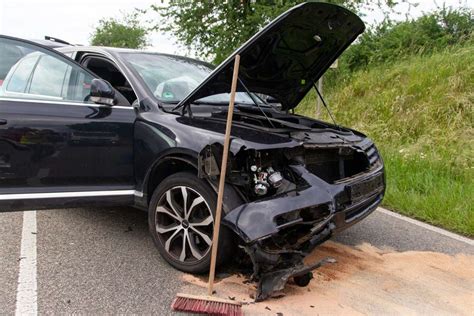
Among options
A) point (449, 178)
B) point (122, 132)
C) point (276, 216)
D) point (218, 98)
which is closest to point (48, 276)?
point (122, 132)

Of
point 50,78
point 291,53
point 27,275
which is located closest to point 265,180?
point 291,53

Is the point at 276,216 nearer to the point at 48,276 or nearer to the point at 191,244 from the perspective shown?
the point at 191,244

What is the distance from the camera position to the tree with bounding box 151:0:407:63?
1294 cm

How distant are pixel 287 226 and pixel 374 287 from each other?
921mm

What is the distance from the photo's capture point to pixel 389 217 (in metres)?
5.04

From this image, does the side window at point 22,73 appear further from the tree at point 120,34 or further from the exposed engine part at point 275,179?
the tree at point 120,34

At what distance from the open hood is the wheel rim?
0.81 metres

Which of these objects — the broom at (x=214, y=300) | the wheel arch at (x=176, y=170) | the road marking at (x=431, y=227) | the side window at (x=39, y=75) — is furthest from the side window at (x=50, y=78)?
the road marking at (x=431, y=227)

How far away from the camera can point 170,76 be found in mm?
4309

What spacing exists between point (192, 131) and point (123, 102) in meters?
0.82

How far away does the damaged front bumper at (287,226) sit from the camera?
111 inches

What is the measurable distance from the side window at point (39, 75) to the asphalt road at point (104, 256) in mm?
1337

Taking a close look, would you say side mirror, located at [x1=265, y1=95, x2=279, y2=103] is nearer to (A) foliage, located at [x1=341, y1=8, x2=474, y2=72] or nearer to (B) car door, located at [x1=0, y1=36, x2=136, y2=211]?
(B) car door, located at [x1=0, y1=36, x2=136, y2=211]

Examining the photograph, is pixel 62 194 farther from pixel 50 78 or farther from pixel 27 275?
pixel 50 78
